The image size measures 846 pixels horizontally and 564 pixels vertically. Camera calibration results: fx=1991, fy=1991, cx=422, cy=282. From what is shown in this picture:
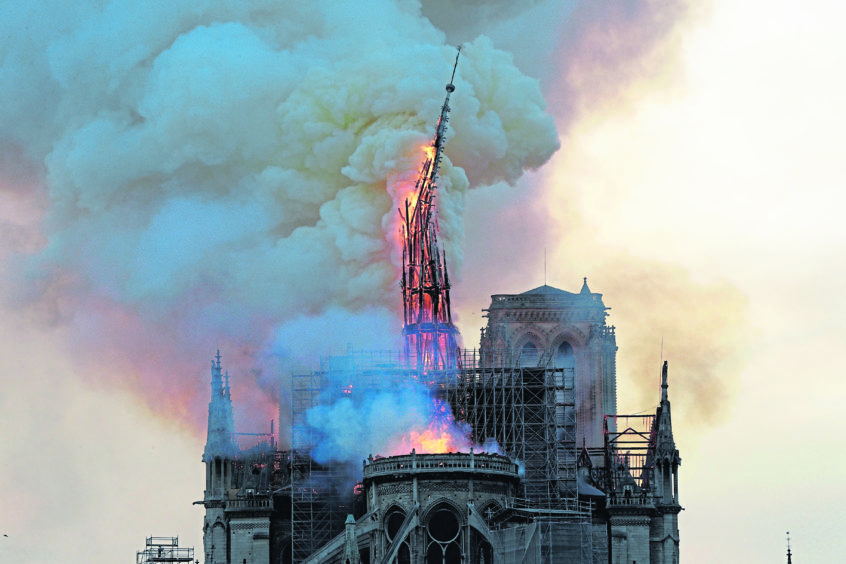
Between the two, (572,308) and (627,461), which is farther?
(572,308)

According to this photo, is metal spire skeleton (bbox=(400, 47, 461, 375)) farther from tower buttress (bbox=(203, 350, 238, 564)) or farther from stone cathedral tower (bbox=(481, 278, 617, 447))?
stone cathedral tower (bbox=(481, 278, 617, 447))

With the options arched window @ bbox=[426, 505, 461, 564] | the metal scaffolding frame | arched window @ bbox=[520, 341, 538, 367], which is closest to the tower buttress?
the metal scaffolding frame

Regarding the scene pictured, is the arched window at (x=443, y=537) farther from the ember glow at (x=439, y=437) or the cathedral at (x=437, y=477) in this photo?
the ember glow at (x=439, y=437)

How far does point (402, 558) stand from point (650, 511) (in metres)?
25.1

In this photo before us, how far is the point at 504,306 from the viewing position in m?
188

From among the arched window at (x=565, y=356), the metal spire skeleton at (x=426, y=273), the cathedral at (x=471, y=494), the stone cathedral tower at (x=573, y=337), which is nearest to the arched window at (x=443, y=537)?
the cathedral at (x=471, y=494)

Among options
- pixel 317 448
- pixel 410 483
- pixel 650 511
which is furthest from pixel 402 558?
pixel 650 511

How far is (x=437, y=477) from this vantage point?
438 ft

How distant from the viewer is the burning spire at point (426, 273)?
509 feet

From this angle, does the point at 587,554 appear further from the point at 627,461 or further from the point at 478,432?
the point at 627,461

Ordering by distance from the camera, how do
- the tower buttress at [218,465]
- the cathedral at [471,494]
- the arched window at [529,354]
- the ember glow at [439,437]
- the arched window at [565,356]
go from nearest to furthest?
the cathedral at [471,494] → the ember glow at [439,437] → the tower buttress at [218,465] → the arched window at [529,354] → the arched window at [565,356]

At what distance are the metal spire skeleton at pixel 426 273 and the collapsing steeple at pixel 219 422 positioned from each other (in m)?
15.1

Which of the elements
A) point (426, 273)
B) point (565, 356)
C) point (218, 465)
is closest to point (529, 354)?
point (565, 356)

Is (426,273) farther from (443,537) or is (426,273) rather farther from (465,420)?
(443,537)
